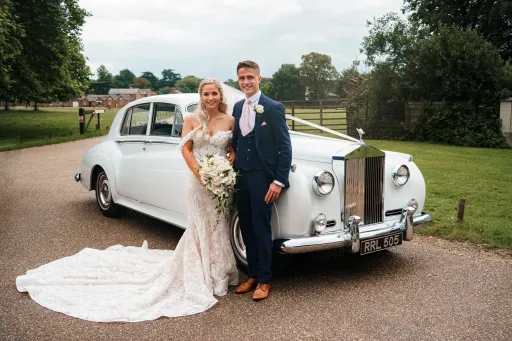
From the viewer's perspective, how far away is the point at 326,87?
46.7 meters

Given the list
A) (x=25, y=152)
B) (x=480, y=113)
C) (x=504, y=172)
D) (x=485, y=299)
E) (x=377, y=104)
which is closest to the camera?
(x=485, y=299)

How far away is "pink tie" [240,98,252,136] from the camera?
4.50 m

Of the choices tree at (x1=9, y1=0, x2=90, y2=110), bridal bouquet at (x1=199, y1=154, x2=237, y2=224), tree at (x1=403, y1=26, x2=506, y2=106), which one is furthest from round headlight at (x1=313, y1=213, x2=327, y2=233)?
tree at (x1=9, y1=0, x2=90, y2=110)

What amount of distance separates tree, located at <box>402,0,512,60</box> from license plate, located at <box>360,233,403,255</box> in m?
19.4

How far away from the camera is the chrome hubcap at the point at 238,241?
5047 mm

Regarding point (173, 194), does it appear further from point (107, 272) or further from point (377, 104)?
point (377, 104)

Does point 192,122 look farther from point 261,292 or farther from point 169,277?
point 261,292

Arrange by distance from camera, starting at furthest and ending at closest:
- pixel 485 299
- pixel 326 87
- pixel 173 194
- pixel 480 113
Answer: pixel 326 87
pixel 480 113
pixel 173 194
pixel 485 299

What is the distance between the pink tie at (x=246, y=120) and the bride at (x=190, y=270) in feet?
0.91

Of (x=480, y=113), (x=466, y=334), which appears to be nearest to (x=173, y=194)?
(x=466, y=334)

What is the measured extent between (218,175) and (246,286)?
1093mm

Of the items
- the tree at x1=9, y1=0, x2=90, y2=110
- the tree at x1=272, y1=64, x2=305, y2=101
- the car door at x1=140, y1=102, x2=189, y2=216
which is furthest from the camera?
the tree at x1=272, y1=64, x2=305, y2=101

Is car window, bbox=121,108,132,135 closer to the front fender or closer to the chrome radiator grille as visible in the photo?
the front fender

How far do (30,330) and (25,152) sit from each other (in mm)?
13953
